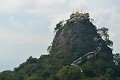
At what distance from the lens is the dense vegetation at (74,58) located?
97188 millimetres

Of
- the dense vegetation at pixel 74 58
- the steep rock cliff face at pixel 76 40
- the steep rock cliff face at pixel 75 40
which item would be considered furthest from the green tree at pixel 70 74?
the steep rock cliff face at pixel 76 40

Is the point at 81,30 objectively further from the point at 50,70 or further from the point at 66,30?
the point at 50,70

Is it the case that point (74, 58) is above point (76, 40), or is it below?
below

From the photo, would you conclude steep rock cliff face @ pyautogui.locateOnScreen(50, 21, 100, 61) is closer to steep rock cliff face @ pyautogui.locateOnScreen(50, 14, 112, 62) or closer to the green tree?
steep rock cliff face @ pyautogui.locateOnScreen(50, 14, 112, 62)

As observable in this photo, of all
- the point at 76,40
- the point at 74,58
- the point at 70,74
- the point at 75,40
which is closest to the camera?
the point at 70,74

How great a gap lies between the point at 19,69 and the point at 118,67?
28.2m

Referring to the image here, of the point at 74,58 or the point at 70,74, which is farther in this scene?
the point at 74,58

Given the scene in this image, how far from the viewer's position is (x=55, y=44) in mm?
119625

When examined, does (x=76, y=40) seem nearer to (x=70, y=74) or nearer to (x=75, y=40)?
(x=75, y=40)

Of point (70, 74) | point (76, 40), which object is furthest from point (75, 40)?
point (70, 74)

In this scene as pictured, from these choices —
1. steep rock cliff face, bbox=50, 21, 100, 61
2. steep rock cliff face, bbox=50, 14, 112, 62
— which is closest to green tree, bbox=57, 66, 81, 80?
steep rock cliff face, bbox=50, 14, 112, 62

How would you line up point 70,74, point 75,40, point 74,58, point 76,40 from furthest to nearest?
point 75,40, point 76,40, point 74,58, point 70,74

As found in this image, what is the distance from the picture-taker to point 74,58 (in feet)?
353

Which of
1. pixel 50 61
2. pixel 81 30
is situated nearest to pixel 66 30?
pixel 81 30
